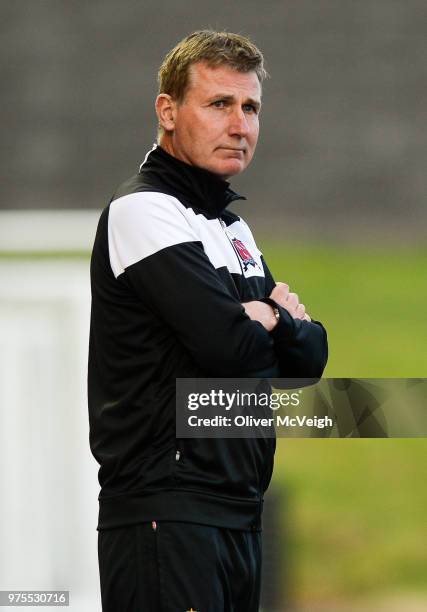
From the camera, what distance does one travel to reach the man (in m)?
1.59

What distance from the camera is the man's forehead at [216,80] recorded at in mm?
1820

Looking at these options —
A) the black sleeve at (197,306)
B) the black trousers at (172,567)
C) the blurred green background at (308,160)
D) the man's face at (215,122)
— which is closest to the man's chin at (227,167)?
the man's face at (215,122)

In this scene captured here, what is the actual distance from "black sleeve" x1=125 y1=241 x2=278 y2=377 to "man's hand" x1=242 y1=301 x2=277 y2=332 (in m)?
0.07

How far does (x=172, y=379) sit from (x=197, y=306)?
120mm

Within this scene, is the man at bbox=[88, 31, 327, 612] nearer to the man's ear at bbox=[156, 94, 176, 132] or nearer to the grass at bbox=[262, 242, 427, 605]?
the man's ear at bbox=[156, 94, 176, 132]

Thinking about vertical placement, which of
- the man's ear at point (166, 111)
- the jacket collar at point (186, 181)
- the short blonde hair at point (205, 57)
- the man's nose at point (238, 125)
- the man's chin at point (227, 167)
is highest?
the short blonde hair at point (205, 57)

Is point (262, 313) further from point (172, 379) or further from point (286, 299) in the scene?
point (172, 379)

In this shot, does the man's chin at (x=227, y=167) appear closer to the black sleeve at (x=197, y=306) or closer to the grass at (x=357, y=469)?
the black sleeve at (x=197, y=306)

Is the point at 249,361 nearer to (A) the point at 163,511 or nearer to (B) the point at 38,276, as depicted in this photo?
(A) the point at 163,511

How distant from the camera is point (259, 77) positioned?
189cm

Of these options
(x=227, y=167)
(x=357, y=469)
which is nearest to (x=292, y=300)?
(x=227, y=167)

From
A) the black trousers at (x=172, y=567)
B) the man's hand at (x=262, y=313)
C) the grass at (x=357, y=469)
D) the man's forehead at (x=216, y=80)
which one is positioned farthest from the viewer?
the grass at (x=357, y=469)

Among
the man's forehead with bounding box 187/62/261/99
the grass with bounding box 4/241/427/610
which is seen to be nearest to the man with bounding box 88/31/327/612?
the man's forehead with bounding box 187/62/261/99

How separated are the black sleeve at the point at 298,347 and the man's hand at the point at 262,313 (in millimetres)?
13
